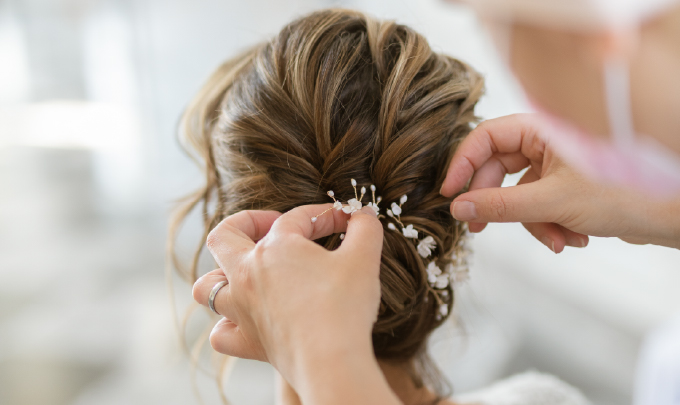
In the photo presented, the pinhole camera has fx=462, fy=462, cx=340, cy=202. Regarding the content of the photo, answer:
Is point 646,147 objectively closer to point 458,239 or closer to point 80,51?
point 458,239

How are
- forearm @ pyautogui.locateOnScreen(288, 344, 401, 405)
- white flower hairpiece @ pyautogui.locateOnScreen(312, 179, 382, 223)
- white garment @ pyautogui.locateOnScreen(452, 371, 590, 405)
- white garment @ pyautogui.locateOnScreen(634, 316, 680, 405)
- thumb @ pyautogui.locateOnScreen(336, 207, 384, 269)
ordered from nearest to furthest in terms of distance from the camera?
forearm @ pyautogui.locateOnScreen(288, 344, 401, 405), thumb @ pyautogui.locateOnScreen(336, 207, 384, 269), white flower hairpiece @ pyautogui.locateOnScreen(312, 179, 382, 223), white garment @ pyautogui.locateOnScreen(452, 371, 590, 405), white garment @ pyautogui.locateOnScreen(634, 316, 680, 405)

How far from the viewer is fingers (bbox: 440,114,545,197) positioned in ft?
3.24

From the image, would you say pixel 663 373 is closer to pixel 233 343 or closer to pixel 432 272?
pixel 432 272

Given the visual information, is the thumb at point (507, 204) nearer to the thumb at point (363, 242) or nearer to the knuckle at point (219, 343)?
the thumb at point (363, 242)

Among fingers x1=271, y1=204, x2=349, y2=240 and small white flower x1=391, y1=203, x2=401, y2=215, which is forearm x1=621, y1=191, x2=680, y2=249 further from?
fingers x1=271, y1=204, x2=349, y2=240

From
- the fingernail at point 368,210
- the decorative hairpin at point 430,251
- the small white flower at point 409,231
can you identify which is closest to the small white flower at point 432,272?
the decorative hairpin at point 430,251

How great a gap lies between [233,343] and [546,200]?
679 millimetres

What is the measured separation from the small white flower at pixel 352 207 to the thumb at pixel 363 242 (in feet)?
0.35

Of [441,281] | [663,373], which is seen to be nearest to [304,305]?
[441,281]

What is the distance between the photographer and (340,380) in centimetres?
60

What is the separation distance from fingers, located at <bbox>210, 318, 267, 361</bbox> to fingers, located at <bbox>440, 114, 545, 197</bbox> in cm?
51

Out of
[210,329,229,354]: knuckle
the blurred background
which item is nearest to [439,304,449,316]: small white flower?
[210,329,229,354]: knuckle

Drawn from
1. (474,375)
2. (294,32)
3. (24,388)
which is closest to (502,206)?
(294,32)

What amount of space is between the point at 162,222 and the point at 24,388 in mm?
1821
